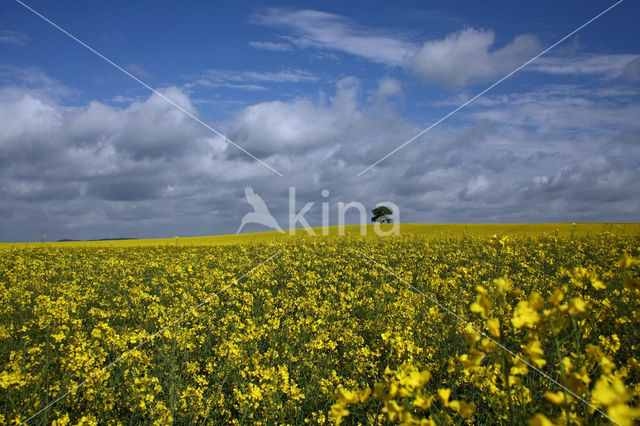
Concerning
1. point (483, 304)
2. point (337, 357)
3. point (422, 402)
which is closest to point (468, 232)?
point (337, 357)

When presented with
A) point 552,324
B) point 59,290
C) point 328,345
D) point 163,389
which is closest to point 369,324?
point 328,345

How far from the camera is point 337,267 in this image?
10.4 m

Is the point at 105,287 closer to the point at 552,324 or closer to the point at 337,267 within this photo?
the point at 337,267

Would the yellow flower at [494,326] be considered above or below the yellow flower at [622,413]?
above

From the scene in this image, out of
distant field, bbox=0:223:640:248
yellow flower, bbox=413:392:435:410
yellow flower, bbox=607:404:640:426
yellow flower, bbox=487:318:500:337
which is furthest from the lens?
distant field, bbox=0:223:640:248

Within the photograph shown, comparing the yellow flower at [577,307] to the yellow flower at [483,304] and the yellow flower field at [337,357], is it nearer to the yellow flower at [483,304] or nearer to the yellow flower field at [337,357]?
the yellow flower field at [337,357]

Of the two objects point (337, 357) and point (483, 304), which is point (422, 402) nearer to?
point (483, 304)

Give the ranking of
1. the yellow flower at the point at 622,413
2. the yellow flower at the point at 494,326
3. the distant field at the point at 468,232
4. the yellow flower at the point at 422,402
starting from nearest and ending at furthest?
the yellow flower at the point at 622,413
the yellow flower at the point at 422,402
the yellow flower at the point at 494,326
the distant field at the point at 468,232

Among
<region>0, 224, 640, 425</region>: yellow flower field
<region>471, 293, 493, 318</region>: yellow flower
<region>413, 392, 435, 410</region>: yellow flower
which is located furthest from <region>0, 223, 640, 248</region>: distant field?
<region>413, 392, 435, 410</region>: yellow flower

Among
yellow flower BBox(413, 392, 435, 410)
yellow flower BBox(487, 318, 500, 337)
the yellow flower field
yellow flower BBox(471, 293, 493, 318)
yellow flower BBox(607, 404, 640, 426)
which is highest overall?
yellow flower BBox(471, 293, 493, 318)

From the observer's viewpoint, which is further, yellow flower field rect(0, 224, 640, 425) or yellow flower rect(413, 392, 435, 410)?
yellow flower field rect(0, 224, 640, 425)

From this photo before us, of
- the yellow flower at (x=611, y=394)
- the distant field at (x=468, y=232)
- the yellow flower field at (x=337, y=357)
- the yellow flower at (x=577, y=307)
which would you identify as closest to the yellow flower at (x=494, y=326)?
the yellow flower field at (x=337, y=357)

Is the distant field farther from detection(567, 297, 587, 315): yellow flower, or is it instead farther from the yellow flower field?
detection(567, 297, 587, 315): yellow flower

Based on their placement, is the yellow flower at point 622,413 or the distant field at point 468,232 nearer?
the yellow flower at point 622,413
